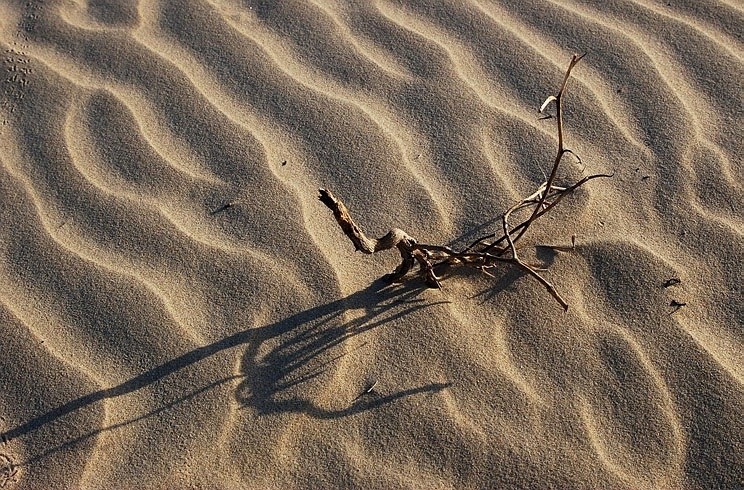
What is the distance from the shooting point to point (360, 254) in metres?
1.80

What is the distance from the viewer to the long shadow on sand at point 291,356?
1.56 meters

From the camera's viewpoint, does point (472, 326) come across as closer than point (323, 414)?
No

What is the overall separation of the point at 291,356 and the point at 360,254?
31 cm

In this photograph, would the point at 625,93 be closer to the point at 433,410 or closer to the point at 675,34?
the point at 675,34

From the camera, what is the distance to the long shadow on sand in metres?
1.56

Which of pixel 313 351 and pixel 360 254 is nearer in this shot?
pixel 313 351

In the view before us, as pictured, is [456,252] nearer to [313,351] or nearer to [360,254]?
[360,254]

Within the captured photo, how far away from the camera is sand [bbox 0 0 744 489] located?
1.51 metres

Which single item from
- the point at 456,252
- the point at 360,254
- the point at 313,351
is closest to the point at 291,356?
the point at 313,351

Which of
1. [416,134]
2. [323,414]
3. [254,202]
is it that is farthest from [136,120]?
[323,414]

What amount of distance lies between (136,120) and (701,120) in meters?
1.52

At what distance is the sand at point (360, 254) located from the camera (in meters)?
1.51

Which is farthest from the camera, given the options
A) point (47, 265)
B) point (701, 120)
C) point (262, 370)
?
point (701, 120)

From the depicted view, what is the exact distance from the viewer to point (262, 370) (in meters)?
1.61
